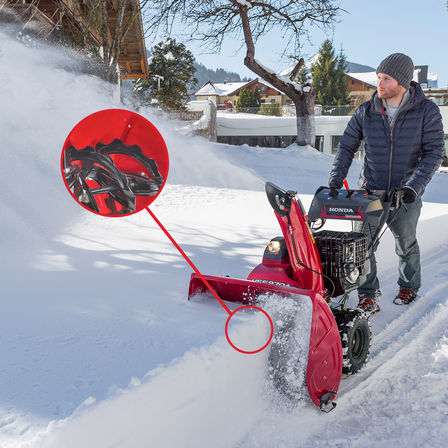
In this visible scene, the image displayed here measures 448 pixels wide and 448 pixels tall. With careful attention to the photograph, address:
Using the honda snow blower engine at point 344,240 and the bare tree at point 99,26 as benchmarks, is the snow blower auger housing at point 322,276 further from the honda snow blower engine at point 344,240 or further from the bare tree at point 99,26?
the bare tree at point 99,26

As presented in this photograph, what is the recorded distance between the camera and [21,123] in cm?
742

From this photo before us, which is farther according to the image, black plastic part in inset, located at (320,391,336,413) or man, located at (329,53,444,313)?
man, located at (329,53,444,313)

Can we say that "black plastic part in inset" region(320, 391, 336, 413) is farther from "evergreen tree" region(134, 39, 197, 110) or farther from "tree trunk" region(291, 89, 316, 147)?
"evergreen tree" region(134, 39, 197, 110)

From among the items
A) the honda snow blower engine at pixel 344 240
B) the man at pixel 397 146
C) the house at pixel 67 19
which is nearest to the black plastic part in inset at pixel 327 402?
the honda snow blower engine at pixel 344 240

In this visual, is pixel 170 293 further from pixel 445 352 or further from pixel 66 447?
pixel 445 352

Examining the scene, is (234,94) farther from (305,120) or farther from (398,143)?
(398,143)

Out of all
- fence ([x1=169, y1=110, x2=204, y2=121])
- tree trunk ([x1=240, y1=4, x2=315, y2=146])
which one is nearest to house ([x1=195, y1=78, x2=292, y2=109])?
fence ([x1=169, y1=110, x2=204, y2=121])

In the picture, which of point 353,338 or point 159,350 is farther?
point 353,338

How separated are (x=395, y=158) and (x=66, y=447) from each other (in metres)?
2.56

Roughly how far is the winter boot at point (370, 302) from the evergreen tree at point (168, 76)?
23.6 metres

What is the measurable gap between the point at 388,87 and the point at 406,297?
153 centimetres

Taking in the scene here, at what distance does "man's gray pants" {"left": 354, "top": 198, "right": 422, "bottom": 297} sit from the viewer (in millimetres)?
3277

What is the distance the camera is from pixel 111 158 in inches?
68.2

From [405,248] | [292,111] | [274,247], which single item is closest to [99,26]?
[405,248]
